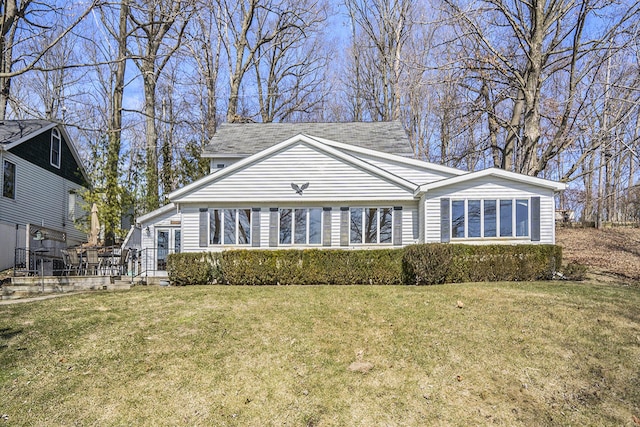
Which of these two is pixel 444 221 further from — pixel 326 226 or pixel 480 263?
pixel 326 226

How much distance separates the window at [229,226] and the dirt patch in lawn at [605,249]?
37.1ft

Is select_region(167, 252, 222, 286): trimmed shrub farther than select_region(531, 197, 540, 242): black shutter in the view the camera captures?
No

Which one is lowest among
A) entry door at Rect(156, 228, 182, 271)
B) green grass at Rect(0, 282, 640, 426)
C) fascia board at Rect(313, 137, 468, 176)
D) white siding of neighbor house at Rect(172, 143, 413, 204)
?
green grass at Rect(0, 282, 640, 426)

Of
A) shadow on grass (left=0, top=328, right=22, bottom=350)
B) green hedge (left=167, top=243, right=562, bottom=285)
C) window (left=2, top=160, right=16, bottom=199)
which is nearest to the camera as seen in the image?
shadow on grass (left=0, top=328, right=22, bottom=350)

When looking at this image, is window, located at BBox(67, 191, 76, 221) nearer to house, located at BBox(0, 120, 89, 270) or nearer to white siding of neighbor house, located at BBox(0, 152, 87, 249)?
house, located at BBox(0, 120, 89, 270)

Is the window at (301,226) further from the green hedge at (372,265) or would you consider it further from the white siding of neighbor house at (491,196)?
the white siding of neighbor house at (491,196)

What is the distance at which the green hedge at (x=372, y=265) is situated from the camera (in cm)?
1288

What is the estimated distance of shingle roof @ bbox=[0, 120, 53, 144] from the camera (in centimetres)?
1973

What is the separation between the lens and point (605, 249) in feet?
60.4

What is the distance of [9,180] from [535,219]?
65.3ft

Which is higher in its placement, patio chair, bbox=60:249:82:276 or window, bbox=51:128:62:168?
window, bbox=51:128:62:168

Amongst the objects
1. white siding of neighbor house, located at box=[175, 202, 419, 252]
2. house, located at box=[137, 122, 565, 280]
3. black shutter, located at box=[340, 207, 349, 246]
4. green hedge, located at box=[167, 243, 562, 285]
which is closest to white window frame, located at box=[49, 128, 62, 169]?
house, located at box=[137, 122, 565, 280]

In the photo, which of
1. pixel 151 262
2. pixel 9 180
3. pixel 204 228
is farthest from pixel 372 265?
pixel 9 180

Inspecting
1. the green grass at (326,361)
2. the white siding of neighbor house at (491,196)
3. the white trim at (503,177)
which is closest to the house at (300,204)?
the white siding of neighbor house at (491,196)
